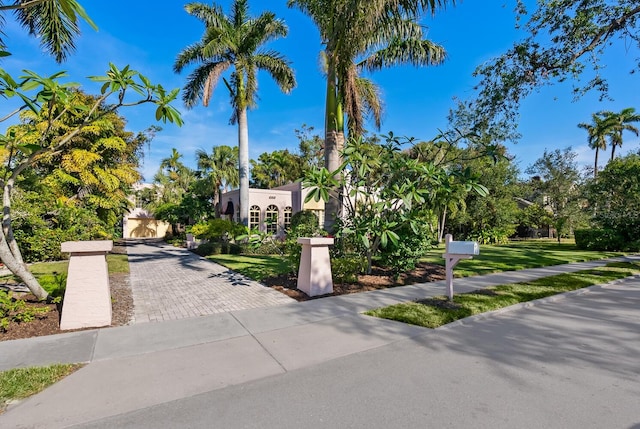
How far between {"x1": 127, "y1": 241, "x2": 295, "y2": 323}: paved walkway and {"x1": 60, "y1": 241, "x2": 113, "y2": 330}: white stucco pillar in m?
0.60

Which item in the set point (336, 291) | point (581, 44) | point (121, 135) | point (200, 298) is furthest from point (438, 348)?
point (121, 135)

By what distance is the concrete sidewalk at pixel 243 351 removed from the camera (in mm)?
2693

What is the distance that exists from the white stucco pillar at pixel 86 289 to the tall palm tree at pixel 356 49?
5580 mm

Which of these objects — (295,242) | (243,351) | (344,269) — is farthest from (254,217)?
(243,351)

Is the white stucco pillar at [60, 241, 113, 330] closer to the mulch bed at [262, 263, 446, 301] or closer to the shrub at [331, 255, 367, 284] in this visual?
the mulch bed at [262, 263, 446, 301]

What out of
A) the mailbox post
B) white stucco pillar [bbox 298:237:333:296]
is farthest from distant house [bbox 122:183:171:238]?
the mailbox post

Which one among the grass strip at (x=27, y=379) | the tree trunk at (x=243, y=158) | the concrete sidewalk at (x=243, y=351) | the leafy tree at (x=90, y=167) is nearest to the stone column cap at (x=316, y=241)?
the concrete sidewalk at (x=243, y=351)

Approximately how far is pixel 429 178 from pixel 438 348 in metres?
4.32

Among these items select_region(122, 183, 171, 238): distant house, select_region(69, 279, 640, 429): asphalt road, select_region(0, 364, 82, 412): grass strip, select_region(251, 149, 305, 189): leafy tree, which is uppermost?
select_region(251, 149, 305, 189): leafy tree

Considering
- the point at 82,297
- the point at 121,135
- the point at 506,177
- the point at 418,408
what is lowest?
the point at 418,408

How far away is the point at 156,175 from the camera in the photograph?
33.8 m

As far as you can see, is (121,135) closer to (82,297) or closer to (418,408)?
(82,297)

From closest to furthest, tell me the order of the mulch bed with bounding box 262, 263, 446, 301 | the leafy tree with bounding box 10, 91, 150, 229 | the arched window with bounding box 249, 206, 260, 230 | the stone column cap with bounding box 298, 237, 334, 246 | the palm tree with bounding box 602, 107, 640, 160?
the stone column cap with bounding box 298, 237, 334, 246 < the mulch bed with bounding box 262, 263, 446, 301 < the leafy tree with bounding box 10, 91, 150, 229 < the arched window with bounding box 249, 206, 260, 230 < the palm tree with bounding box 602, 107, 640, 160

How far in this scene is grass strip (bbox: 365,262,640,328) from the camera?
16.4ft
